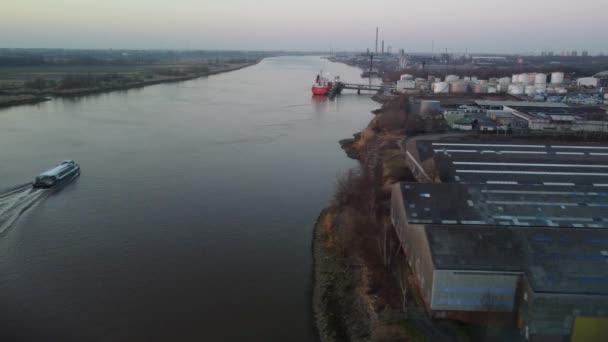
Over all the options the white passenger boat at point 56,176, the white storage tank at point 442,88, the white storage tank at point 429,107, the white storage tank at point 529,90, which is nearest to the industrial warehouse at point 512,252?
the white passenger boat at point 56,176

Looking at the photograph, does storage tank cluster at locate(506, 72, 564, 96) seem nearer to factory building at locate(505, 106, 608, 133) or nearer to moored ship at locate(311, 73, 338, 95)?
factory building at locate(505, 106, 608, 133)

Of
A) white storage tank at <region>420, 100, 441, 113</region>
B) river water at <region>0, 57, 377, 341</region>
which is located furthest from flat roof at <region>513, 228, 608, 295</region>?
white storage tank at <region>420, 100, 441, 113</region>

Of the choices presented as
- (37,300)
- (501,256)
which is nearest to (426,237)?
(501,256)

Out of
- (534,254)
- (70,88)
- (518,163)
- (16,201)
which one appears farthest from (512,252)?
(70,88)

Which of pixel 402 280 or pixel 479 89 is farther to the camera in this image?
pixel 479 89

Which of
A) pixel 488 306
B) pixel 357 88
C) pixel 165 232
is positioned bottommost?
pixel 165 232

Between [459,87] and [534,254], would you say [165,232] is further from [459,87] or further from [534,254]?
[459,87]

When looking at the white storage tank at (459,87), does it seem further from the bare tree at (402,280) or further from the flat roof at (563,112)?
the bare tree at (402,280)
